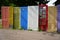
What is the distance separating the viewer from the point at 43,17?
46.9ft

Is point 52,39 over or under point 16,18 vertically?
under

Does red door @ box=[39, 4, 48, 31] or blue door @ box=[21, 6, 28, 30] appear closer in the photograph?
red door @ box=[39, 4, 48, 31]

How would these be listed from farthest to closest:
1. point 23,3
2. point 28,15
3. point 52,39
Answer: point 23,3 → point 28,15 → point 52,39

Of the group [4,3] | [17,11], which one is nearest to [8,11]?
[17,11]

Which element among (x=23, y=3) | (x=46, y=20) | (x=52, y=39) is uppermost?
(x=23, y=3)

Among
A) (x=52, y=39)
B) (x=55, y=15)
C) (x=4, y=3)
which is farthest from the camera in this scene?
(x=4, y=3)

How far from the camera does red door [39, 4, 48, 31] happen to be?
14148 mm

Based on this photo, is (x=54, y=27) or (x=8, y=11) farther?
(x=8, y=11)

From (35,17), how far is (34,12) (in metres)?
0.35

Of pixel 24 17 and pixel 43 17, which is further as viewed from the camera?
pixel 24 17

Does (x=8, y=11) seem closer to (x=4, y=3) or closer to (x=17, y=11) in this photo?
(x=17, y=11)

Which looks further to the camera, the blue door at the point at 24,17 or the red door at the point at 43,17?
the blue door at the point at 24,17

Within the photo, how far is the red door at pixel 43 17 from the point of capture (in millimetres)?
14148

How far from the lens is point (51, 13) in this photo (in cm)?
1372
